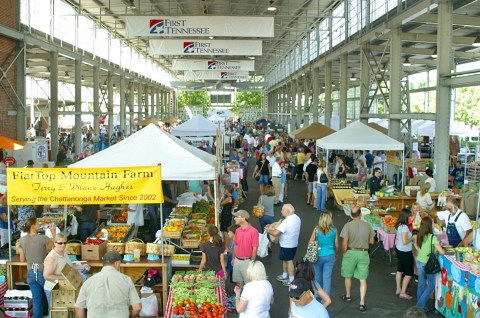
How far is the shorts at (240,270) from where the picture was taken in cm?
836

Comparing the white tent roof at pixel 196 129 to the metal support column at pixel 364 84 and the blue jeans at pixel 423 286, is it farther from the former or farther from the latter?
the blue jeans at pixel 423 286

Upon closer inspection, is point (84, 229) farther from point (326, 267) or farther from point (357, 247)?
point (357, 247)

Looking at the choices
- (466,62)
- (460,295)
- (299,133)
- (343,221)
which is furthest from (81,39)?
(460,295)

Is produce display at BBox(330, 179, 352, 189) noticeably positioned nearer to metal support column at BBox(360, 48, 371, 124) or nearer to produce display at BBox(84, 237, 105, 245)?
metal support column at BBox(360, 48, 371, 124)

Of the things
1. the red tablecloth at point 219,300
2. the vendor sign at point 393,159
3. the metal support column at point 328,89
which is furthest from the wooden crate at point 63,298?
the metal support column at point 328,89

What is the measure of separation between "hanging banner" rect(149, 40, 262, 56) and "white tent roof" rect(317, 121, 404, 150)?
28.3 feet

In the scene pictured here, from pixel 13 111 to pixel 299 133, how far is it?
36.5 ft

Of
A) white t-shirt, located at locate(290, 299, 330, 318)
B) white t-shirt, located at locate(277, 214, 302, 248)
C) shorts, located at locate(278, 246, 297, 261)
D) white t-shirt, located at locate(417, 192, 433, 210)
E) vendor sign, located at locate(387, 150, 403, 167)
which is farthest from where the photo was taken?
vendor sign, located at locate(387, 150, 403, 167)

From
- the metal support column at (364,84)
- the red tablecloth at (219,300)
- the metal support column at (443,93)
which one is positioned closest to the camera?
the red tablecloth at (219,300)

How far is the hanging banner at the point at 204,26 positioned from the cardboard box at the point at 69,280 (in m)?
14.3

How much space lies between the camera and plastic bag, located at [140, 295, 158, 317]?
7.84m

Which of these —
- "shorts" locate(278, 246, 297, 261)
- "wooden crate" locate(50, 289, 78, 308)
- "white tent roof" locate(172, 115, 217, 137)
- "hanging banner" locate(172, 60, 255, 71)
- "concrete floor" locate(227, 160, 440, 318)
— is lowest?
"concrete floor" locate(227, 160, 440, 318)

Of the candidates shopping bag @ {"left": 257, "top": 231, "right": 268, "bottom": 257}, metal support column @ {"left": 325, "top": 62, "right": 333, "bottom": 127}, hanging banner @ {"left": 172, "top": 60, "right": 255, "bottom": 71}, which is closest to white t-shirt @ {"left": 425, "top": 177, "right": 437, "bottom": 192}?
shopping bag @ {"left": 257, "top": 231, "right": 268, "bottom": 257}

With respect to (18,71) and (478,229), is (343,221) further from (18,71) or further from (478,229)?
(18,71)
